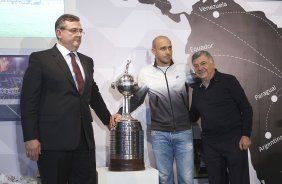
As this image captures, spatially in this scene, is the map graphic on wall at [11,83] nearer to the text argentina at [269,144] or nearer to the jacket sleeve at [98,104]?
the jacket sleeve at [98,104]

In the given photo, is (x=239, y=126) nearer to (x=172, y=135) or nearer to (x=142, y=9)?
(x=172, y=135)

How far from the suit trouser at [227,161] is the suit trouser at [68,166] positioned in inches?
35.3

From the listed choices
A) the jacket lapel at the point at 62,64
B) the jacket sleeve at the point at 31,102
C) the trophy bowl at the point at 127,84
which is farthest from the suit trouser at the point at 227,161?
the jacket sleeve at the point at 31,102

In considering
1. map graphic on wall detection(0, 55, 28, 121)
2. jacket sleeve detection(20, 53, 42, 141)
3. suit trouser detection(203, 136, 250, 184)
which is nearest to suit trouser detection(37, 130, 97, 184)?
jacket sleeve detection(20, 53, 42, 141)

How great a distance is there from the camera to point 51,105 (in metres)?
2.51

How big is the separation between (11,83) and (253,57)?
6.99 feet

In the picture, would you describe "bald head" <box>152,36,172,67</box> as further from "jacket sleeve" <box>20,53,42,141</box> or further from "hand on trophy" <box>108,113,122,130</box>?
"jacket sleeve" <box>20,53,42,141</box>

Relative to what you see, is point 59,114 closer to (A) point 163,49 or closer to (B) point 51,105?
(B) point 51,105

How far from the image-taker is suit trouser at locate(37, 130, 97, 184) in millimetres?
2471

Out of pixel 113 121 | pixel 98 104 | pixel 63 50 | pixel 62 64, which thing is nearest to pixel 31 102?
pixel 62 64

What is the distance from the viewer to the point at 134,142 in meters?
3.07

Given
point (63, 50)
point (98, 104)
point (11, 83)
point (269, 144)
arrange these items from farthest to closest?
point (269, 144)
point (11, 83)
point (98, 104)
point (63, 50)

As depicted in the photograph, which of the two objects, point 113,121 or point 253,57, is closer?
point 113,121

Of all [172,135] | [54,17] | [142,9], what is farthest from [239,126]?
[54,17]
